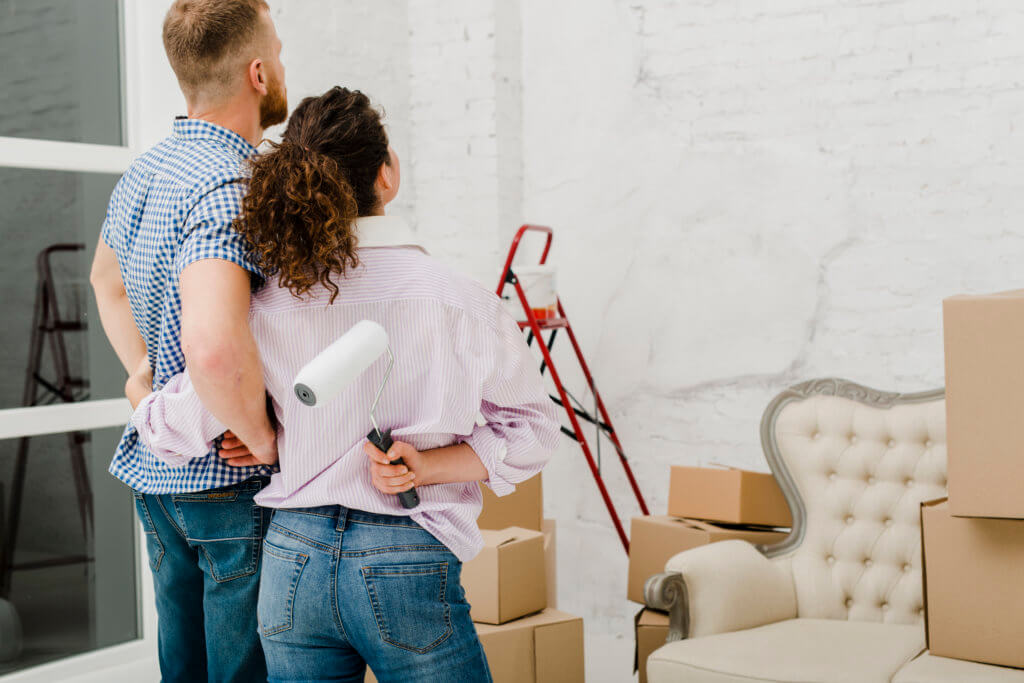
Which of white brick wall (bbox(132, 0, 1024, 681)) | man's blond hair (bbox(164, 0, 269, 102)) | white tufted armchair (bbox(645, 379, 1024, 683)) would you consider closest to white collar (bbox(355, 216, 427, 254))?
man's blond hair (bbox(164, 0, 269, 102))

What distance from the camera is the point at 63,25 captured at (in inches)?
97.5

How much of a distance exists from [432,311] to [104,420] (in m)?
1.73

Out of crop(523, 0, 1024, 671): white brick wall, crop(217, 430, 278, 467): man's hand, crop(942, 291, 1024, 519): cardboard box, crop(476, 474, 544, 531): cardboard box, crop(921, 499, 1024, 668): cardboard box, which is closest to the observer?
crop(217, 430, 278, 467): man's hand

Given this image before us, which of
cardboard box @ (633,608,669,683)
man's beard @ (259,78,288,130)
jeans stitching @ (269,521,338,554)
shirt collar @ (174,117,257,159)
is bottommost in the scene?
cardboard box @ (633,608,669,683)

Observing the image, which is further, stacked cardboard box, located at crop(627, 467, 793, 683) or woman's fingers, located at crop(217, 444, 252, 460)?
stacked cardboard box, located at crop(627, 467, 793, 683)

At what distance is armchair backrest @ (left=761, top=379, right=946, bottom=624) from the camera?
248 centimetres

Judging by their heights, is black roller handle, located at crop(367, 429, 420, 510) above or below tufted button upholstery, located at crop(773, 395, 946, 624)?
above

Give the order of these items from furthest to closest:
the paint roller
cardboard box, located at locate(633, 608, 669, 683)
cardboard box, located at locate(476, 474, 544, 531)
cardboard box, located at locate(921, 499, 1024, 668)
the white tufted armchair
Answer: cardboard box, located at locate(476, 474, 544, 531) → cardboard box, located at locate(633, 608, 669, 683) → the white tufted armchair → cardboard box, located at locate(921, 499, 1024, 668) → the paint roller

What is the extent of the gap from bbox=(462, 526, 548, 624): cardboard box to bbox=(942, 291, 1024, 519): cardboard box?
986 millimetres

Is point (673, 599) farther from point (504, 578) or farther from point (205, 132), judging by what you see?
point (205, 132)

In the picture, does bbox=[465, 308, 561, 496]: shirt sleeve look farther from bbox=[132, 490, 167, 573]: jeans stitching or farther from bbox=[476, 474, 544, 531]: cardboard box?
bbox=[476, 474, 544, 531]: cardboard box

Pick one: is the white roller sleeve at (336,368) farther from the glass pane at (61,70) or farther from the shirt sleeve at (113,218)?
the glass pane at (61,70)

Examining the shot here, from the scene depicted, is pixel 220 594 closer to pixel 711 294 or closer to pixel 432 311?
pixel 432 311

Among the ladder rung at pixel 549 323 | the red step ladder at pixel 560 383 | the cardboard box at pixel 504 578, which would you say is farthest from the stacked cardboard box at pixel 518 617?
the ladder rung at pixel 549 323
